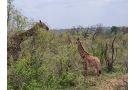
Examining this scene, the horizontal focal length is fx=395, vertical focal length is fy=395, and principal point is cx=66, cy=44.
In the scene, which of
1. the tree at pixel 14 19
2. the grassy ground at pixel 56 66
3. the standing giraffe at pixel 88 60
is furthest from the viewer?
the standing giraffe at pixel 88 60

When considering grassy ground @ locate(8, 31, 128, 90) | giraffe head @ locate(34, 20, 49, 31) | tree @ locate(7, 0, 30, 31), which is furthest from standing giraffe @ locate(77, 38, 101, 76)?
tree @ locate(7, 0, 30, 31)

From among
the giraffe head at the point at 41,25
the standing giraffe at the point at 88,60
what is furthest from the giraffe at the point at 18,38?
the standing giraffe at the point at 88,60

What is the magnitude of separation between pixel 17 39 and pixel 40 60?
1.09ft

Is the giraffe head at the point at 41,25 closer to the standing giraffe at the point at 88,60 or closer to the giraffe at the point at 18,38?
the giraffe at the point at 18,38

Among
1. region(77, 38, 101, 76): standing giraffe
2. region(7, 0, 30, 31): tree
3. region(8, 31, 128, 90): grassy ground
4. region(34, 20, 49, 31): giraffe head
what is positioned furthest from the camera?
region(77, 38, 101, 76): standing giraffe

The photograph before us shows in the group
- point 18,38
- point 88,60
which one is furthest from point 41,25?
point 88,60

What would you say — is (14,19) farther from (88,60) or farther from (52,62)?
(88,60)

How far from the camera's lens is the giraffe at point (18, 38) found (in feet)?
8.91

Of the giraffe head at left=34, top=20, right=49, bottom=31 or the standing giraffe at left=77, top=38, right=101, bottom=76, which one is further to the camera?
the standing giraffe at left=77, top=38, right=101, bottom=76

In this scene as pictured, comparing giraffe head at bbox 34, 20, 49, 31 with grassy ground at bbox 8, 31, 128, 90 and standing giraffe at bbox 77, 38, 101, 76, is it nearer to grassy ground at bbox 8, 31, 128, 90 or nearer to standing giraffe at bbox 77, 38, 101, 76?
grassy ground at bbox 8, 31, 128, 90

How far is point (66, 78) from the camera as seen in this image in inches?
120

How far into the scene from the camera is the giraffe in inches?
107
